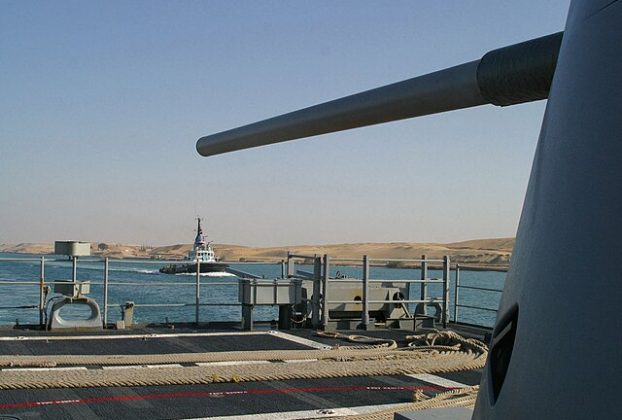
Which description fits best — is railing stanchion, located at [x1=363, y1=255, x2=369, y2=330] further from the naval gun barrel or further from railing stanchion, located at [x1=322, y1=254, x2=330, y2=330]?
the naval gun barrel

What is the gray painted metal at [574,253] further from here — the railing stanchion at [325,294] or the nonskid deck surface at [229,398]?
the railing stanchion at [325,294]

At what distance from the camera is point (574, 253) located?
1410mm

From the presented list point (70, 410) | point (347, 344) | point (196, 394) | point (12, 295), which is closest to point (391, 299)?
point (347, 344)

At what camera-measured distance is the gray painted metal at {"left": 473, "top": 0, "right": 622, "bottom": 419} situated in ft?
4.24

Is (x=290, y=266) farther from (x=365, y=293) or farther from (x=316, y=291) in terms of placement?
(x=365, y=293)

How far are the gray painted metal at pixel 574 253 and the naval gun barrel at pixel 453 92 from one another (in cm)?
22

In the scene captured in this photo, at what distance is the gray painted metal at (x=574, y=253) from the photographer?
129cm

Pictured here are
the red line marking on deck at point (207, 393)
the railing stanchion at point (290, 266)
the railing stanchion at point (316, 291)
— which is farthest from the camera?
the railing stanchion at point (290, 266)

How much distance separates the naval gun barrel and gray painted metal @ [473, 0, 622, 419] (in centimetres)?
22

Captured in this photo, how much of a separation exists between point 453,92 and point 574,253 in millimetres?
874

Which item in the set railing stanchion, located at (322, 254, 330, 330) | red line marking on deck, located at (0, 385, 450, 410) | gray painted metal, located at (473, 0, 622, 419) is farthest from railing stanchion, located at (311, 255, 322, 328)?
gray painted metal, located at (473, 0, 622, 419)

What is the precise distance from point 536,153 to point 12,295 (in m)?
36.0

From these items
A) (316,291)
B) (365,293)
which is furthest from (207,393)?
(365,293)

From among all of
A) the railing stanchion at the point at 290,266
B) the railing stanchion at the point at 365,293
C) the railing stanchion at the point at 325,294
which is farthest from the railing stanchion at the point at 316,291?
the railing stanchion at the point at 290,266
